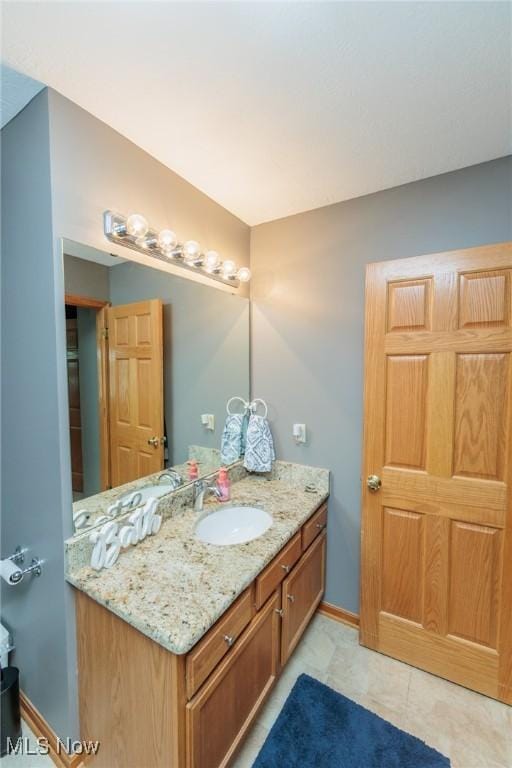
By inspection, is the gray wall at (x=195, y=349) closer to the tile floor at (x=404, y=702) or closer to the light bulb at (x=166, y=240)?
the light bulb at (x=166, y=240)

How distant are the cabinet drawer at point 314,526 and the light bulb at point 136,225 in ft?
5.01

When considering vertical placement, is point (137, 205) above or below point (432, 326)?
above

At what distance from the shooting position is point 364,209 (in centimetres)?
172

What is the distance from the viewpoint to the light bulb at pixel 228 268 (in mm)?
1824

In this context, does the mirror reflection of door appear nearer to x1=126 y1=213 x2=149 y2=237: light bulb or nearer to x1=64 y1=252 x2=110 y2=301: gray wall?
x1=64 y1=252 x2=110 y2=301: gray wall

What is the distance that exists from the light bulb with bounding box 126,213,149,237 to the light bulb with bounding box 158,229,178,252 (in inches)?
4.6

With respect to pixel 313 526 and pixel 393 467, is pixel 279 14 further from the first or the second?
pixel 313 526

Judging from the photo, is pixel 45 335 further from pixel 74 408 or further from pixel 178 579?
pixel 178 579

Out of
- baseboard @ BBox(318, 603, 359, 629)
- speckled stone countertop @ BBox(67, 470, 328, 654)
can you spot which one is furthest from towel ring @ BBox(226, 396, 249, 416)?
baseboard @ BBox(318, 603, 359, 629)

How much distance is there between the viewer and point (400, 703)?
1412 millimetres

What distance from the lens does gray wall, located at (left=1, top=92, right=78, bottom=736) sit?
43.1 inches

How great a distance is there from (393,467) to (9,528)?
1751 millimetres

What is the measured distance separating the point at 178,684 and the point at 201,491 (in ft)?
2.63

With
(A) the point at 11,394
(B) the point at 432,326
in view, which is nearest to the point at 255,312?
(B) the point at 432,326
